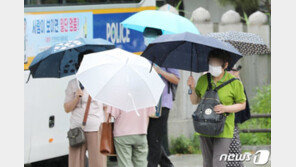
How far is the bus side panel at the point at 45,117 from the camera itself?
A: 27.5 feet

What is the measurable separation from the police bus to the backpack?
9.79 feet

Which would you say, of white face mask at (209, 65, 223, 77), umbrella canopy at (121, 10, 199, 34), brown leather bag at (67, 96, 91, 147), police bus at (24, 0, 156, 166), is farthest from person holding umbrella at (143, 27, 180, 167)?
police bus at (24, 0, 156, 166)

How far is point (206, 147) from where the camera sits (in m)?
6.44

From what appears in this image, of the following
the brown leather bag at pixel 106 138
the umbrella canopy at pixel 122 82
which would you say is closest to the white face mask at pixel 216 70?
the umbrella canopy at pixel 122 82

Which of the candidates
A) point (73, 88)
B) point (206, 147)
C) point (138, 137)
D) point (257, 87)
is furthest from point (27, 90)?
point (257, 87)

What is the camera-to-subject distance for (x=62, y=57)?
23.7ft

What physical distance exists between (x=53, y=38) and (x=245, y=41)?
2821mm

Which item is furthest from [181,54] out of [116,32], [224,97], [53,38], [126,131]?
[116,32]

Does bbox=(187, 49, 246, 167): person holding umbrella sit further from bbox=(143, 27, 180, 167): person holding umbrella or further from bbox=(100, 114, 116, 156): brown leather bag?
bbox=(143, 27, 180, 167): person holding umbrella

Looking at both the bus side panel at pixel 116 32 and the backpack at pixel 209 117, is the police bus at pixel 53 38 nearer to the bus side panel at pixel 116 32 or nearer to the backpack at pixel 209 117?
the bus side panel at pixel 116 32

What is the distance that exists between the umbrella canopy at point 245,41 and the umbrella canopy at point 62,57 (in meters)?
1.54

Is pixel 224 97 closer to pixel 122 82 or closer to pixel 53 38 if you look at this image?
pixel 122 82

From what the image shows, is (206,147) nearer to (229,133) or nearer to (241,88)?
(229,133)

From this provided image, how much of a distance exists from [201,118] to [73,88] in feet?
5.63
